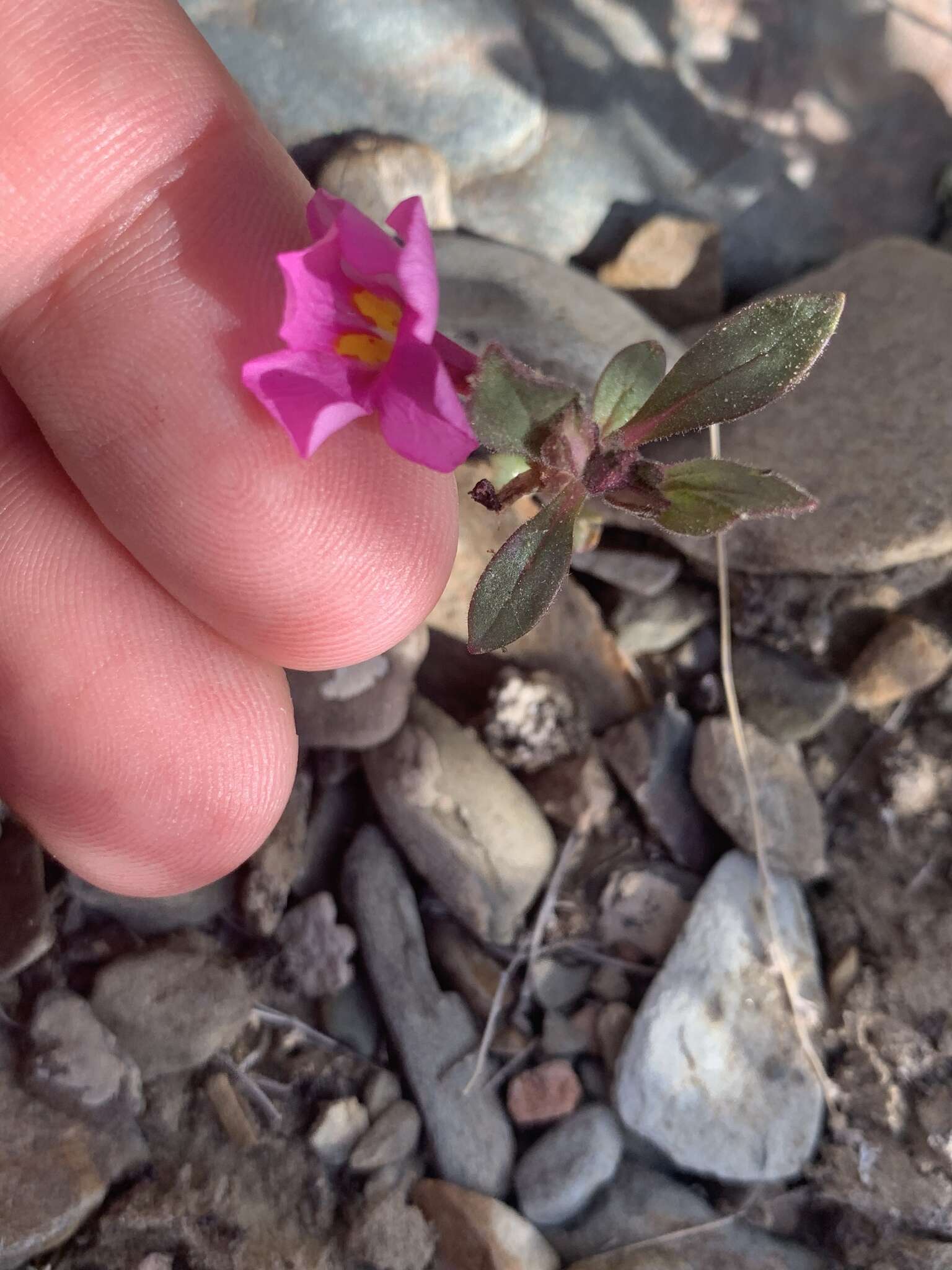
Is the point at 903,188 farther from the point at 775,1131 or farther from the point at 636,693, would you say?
the point at 775,1131

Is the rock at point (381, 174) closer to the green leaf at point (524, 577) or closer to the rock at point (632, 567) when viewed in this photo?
the rock at point (632, 567)

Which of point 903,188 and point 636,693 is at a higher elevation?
point 903,188

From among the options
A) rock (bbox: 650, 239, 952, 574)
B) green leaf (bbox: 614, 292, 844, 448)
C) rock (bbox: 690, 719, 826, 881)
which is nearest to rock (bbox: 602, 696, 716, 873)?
rock (bbox: 690, 719, 826, 881)

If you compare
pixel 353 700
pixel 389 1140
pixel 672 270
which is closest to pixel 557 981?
pixel 389 1140

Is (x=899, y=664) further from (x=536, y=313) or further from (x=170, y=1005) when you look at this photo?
(x=170, y=1005)

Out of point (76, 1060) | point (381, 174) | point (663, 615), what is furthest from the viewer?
point (663, 615)

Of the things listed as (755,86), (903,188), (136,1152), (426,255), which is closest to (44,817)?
(136,1152)
